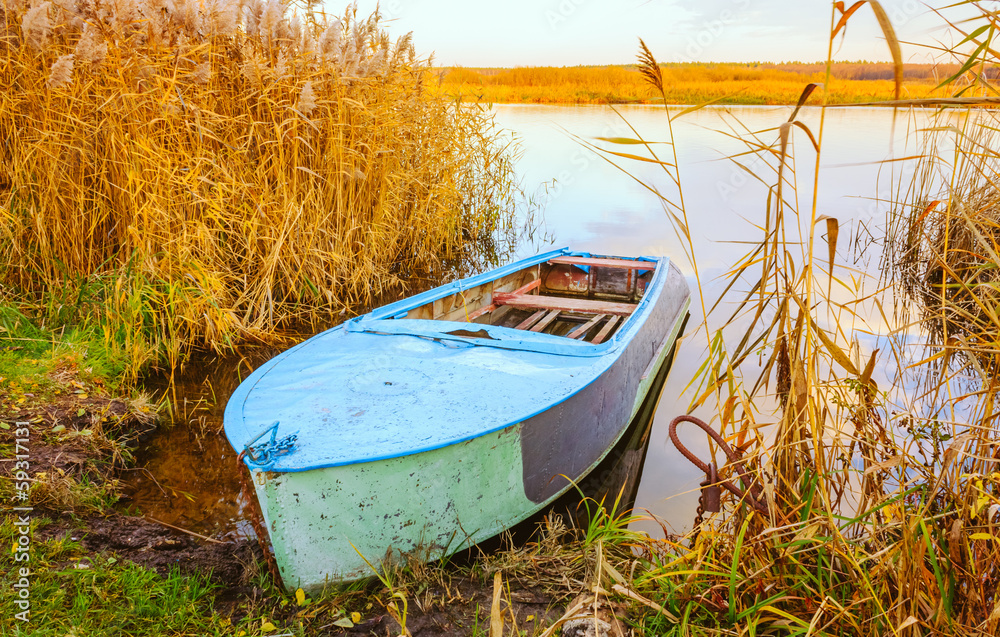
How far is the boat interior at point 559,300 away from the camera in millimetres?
4598

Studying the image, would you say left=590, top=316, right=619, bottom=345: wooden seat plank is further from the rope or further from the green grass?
the green grass

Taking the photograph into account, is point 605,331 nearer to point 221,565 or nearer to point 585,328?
point 585,328

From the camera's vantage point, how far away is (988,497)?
4.96 ft

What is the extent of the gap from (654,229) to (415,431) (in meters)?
9.13

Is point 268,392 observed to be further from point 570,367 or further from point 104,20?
point 104,20

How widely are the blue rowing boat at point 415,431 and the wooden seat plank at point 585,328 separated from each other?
1.69ft

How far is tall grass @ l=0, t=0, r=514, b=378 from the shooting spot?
3912 millimetres

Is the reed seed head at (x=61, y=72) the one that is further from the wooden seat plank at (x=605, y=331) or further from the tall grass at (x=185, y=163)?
the wooden seat plank at (x=605, y=331)

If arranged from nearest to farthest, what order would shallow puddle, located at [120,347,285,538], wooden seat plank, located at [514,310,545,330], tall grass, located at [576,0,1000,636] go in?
1. tall grass, located at [576,0,1000,636]
2. shallow puddle, located at [120,347,285,538]
3. wooden seat plank, located at [514,310,545,330]

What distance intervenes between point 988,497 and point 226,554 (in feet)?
9.01

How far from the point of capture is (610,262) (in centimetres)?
584

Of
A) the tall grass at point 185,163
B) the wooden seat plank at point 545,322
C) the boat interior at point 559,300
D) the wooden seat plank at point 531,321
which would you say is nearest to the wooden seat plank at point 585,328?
the boat interior at point 559,300

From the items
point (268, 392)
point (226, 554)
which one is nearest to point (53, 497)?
point (226, 554)

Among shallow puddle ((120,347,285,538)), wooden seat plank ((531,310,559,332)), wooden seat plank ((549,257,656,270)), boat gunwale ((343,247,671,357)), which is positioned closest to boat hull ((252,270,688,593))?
boat gunwale ((343,247,671,357))
